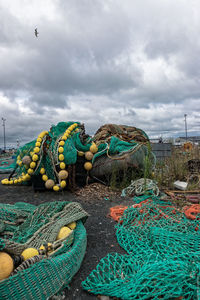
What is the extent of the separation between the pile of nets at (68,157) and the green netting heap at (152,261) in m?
2.11

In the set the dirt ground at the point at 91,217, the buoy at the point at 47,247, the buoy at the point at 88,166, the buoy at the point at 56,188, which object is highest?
the buoy at the point at 88,166

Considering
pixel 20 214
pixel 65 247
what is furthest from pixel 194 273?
pixel 20 214

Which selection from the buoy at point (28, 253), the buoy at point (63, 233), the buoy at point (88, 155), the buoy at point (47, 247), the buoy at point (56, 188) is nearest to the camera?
the buoy at point (28, 253)

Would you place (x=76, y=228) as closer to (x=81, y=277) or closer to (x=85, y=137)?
(x=81, y=277)

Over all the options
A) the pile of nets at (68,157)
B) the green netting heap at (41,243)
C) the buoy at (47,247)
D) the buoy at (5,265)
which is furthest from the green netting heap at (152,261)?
the pile of nets at (68,157)

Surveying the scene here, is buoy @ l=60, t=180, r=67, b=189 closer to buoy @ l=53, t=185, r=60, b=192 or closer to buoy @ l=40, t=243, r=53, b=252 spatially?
buoy @ l=53, t=185, r=60, b=192

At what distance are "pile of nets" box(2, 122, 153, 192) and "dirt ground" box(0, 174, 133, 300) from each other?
0.28 meters

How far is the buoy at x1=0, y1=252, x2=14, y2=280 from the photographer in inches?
53.2

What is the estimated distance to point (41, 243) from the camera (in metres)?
1.88

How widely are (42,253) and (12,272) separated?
12.5 inches

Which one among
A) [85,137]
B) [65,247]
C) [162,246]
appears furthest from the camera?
[85,137]

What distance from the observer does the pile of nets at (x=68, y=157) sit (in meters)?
4.58

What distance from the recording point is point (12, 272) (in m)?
1.40

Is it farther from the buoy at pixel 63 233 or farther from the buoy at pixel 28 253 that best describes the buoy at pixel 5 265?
the buoy at pixel 63 233
